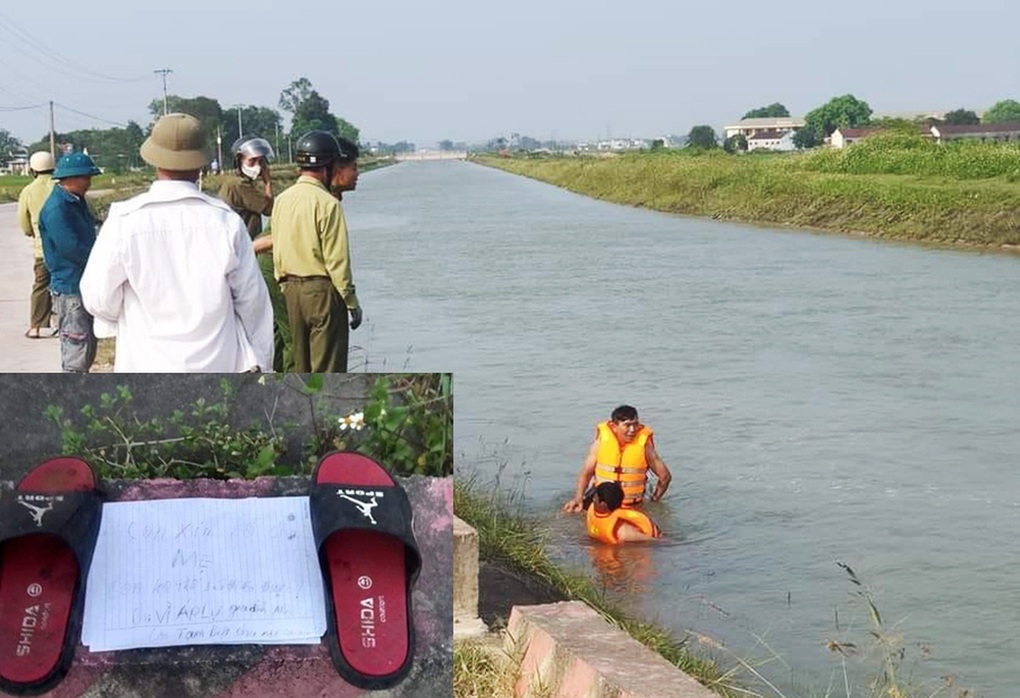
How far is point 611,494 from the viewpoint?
8.40m

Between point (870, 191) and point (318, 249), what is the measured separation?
2813 centimetres

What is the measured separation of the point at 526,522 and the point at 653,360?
745cm

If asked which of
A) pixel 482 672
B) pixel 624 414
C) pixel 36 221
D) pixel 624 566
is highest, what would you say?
pixel 36 221

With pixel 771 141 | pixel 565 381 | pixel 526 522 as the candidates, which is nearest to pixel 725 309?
pixel 565 381

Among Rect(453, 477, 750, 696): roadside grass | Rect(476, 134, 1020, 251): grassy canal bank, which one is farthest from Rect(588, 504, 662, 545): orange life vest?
Rect(476, 134, 1020, 251): grassy canal bank

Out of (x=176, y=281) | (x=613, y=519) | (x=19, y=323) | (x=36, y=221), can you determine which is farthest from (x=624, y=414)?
(x=19, y=323)

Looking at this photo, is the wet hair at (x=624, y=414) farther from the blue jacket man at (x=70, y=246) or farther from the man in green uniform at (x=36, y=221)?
the man in green uniform at (x=36, y=221)

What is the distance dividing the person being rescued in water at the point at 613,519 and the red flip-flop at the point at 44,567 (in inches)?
255

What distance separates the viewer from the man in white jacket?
3.50m

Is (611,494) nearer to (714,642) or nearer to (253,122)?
(714,642)

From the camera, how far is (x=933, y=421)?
11664 millimetres

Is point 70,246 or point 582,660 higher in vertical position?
point 70,246

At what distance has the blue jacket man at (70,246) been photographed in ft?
21.0

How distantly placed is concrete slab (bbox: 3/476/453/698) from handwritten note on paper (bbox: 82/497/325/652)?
0.06 feet
